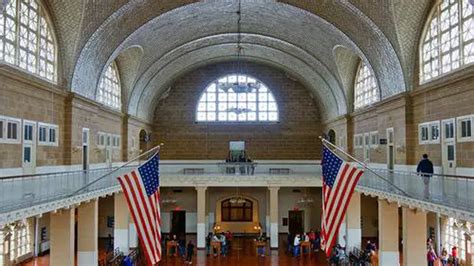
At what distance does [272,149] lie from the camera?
129 ft

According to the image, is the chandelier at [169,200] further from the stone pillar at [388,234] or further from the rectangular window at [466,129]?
the rectangular window at [466,129]

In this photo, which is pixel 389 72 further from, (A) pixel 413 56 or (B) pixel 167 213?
(B) pixel 167 213

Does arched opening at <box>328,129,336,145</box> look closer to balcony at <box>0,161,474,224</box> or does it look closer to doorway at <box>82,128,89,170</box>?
balcony at <box>0,161,474,224</box>

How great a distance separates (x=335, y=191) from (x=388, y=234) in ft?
30.9

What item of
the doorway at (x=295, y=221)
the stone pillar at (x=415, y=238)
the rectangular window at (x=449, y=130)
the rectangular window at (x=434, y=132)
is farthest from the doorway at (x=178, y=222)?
the rectangular window at (x=449, y=130)

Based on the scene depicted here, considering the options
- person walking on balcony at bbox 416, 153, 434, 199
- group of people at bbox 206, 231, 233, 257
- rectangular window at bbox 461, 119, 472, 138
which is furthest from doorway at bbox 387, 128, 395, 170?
group of people at bbox 206, 231, 233, 257

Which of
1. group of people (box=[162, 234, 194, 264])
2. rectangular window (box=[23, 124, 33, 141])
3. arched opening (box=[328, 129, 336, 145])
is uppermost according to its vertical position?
arched opening (box=[328, 129, 336, 145])

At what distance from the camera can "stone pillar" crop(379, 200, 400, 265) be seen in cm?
2111

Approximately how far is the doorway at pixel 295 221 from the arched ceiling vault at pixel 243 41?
7.58m

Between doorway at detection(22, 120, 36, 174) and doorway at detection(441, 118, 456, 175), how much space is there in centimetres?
1502

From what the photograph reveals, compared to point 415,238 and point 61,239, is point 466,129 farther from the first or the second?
point 61,239

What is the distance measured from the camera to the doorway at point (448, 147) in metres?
18.0

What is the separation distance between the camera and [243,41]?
33031 millimetres

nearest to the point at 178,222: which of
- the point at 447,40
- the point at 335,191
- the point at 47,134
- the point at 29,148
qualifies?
the point at 47,134
